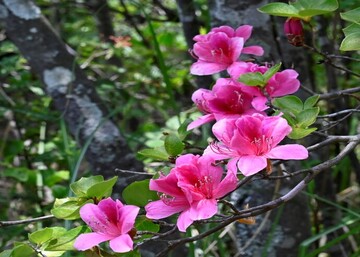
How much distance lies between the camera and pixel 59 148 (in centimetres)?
212

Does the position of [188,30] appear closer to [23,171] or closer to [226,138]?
[23,171]

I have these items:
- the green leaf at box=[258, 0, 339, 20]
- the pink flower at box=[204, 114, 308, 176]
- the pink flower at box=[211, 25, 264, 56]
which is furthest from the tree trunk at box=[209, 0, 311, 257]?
the pink flower at box=[204, 114, 308, 176]

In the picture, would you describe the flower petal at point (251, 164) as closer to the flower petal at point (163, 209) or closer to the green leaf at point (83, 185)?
the flower petal at point (163, 209)

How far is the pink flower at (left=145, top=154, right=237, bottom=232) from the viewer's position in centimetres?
79

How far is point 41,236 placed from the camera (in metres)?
0.87

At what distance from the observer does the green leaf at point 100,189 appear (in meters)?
0.84

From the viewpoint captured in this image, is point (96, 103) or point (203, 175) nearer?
point (203, 175)

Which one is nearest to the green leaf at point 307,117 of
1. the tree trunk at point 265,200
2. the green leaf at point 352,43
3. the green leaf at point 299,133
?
the green leaf at point 299,133

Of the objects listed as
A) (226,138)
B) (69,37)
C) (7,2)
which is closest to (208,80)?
(7,2)

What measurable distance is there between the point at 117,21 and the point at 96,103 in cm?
174

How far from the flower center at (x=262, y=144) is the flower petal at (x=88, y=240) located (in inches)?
8.9

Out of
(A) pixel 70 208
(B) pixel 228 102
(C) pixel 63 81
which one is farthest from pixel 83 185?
(C) pixel 63 81

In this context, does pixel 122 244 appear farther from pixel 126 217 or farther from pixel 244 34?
pixel 244 34

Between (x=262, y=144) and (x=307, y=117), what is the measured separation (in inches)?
3.5
